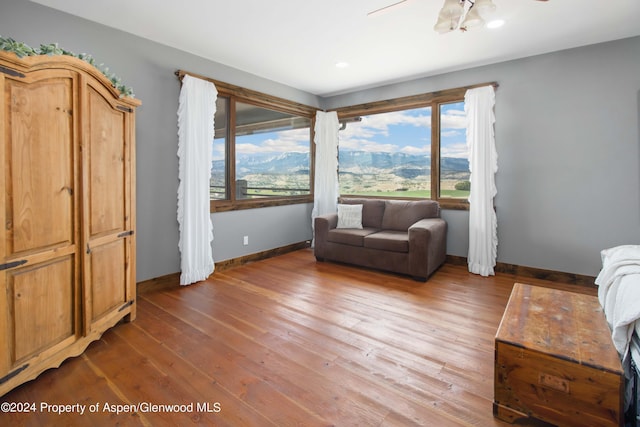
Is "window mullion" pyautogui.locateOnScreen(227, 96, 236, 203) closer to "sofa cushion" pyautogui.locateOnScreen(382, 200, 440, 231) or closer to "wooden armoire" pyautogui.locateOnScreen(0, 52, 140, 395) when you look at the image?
"wooden armoire" pyautogui.locateOnScreen(0, 52, 140, 395)

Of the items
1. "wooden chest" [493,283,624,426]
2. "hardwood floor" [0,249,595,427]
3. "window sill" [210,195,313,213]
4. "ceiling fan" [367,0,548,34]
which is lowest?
"hardwood floor" [0,249,595,427]

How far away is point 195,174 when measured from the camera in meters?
3.62

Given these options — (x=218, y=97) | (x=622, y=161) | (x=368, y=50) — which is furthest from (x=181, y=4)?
(x=622, y=161)

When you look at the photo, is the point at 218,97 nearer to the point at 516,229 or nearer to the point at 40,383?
the point at 40,383

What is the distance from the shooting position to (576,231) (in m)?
3.57

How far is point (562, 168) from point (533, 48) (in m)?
1.40

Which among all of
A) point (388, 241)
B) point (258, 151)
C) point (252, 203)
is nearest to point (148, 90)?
point (258, 151)

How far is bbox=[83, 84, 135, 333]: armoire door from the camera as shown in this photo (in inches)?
83.5

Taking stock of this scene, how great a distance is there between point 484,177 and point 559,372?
299 centimetres

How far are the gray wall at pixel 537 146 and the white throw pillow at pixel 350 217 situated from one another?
1.61 meters

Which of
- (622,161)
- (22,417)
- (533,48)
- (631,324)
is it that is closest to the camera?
(631,324)

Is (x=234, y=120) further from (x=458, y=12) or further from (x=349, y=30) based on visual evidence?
(x=458, y=12)

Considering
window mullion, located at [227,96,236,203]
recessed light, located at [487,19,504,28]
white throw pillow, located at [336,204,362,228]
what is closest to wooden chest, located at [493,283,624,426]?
recessed light, located at [487,19,504,28]

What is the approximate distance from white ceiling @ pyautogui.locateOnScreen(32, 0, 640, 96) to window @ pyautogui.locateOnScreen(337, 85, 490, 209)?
635mm
